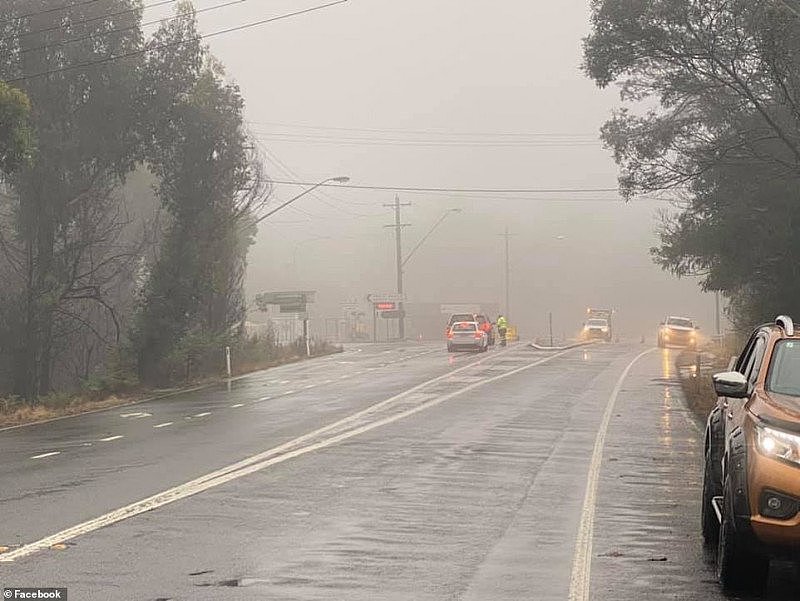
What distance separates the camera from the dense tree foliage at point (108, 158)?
3653 centimetres

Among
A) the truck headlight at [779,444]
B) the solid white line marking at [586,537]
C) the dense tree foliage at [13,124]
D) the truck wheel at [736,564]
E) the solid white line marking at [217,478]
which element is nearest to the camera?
the truck headlight at [779,444]

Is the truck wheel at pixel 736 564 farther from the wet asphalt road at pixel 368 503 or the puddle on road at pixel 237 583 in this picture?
the puddle on road at pixel 237 583

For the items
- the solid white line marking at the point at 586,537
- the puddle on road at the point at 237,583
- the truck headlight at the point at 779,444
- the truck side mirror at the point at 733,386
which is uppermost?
the truck side mirror at the point at 733,386

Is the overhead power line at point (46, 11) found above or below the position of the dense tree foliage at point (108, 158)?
above

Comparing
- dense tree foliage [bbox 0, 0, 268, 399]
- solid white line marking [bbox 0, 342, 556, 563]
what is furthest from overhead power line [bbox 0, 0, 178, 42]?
solid white line marking [bbox 0, 342, 556, 563]

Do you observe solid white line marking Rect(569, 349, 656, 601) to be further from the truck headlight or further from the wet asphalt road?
the truck headlight

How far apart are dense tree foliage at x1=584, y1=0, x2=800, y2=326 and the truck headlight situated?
17746mm

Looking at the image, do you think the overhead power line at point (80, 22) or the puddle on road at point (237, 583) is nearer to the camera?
the puddle on road at point (237, 583)

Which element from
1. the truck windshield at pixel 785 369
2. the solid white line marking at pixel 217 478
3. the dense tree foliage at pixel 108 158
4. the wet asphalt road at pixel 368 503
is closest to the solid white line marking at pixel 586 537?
the wet asphalt road at pixel 368 503

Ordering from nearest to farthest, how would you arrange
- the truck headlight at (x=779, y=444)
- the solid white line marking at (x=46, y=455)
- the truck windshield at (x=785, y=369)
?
the truck headlight at (x=779, y=444)
the truck windshield at (x=785, y=369)
the solid white line marking at (x=46, y=455)

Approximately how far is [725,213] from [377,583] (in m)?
30.4

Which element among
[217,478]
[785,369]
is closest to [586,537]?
[785,369]

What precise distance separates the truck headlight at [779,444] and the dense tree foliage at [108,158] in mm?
29198

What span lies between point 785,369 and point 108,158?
32.2 meters
